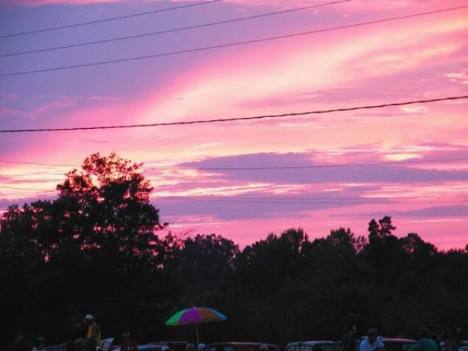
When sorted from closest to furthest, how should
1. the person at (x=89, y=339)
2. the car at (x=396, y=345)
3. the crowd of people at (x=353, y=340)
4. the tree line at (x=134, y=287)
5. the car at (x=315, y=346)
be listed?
the crowd of people at (x=353, y=340) < the person at (x=89, y=339) < the car at (x=396, y=345) < the car at (x=315, y=346) < the tree line at (x=134, y=287)

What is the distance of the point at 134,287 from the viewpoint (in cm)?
6906

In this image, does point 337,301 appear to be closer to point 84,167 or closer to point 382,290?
point 382,290

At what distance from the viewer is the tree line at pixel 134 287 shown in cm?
5928

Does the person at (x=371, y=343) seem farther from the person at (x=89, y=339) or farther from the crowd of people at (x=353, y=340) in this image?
the person at (x=89, y=339)

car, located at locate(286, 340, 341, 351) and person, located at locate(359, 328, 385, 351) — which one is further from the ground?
person, located at locate(359, 328, 385, 351)

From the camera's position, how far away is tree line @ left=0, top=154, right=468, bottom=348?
59281 millimetres

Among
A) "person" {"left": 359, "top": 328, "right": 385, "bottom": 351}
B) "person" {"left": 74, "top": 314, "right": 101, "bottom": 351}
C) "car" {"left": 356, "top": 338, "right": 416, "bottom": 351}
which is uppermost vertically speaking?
"person" {"left": 74, "top": 314, "right": 101, "bottom": 351}

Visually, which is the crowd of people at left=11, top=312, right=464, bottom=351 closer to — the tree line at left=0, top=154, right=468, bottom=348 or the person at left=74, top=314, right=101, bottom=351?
the person at left=74, top=314, right=101, bottom=351

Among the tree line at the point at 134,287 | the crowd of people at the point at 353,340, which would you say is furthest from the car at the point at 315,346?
the tree line at the point at 134,287

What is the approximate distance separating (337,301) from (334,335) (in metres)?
2.59

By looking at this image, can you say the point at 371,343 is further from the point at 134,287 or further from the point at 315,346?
the point at 134,287

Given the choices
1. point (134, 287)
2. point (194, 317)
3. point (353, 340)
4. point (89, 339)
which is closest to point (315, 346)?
point (194, 317)

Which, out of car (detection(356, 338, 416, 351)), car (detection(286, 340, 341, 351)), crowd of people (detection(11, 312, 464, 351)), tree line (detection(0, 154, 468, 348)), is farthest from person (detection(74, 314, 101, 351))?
tree line (detection(0, 154, 468, 348))

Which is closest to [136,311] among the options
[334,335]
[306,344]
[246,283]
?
[334,335]
